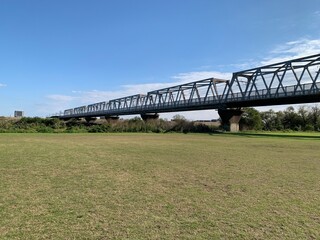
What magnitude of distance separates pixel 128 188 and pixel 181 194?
51.0 inches

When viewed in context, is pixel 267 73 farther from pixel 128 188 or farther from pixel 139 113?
pixel 128 188

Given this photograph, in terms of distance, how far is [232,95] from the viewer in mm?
59500

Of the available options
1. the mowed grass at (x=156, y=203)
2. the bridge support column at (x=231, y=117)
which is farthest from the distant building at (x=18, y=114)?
the mowed grass at (x=156, y=203)

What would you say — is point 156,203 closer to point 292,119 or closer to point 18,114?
point 292,119

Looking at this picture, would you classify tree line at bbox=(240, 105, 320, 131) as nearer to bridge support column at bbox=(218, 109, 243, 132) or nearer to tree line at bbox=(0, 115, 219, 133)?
bridge support column at bbox=(218, 109, 243, 132)

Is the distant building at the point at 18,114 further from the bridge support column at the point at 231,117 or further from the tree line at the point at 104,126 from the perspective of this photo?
the bridge support column at the point at 231,117

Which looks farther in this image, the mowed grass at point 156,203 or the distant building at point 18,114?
the distant building at point 18,114

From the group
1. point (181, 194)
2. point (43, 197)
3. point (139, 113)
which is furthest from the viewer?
point (139, 113)

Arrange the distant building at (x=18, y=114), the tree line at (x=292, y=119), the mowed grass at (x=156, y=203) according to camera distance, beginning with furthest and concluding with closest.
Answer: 1. the distant building at (x=18, y=114)
2. the tree line at (x=292, y=119)
3. the mowed grass at (x=156, y=203)

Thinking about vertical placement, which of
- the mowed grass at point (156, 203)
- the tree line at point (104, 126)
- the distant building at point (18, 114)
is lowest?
the mowed grass at point (156, 203)

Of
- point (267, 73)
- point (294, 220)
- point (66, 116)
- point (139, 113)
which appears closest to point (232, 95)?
point (267, 73)

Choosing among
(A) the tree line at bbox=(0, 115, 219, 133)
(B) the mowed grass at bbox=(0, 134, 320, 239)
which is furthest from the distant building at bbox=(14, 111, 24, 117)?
(B) the mowed grass at bbox=(0, 134, 320, 239)

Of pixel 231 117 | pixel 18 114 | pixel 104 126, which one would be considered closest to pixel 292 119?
pixel 231 117

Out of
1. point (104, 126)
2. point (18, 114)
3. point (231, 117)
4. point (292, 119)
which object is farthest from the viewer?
point (18, 114)
